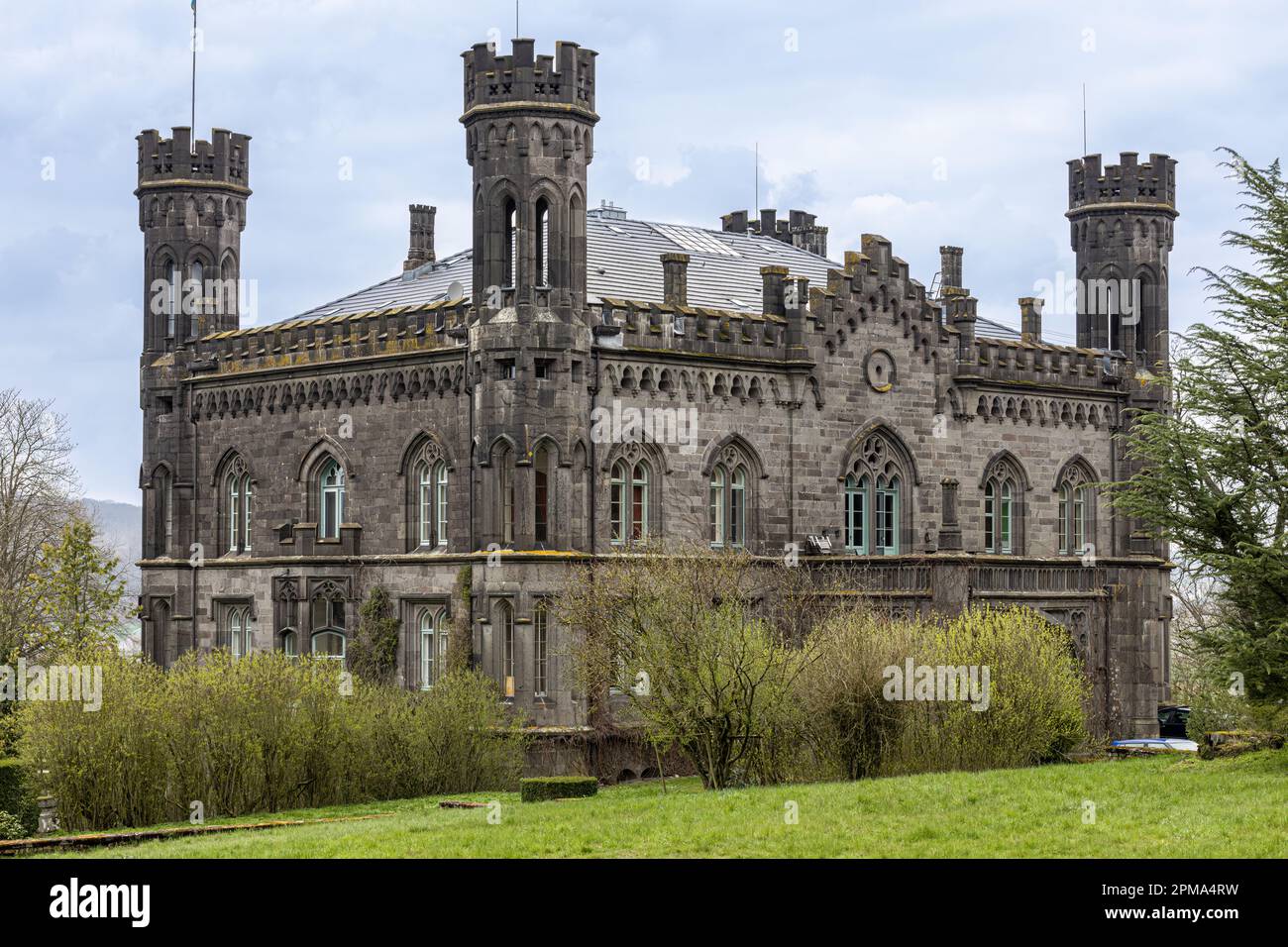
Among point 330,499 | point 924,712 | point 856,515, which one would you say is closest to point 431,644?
point 330,499

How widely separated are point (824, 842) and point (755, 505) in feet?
75.8

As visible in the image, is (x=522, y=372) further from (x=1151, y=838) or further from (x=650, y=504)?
(x=1151, y=838)

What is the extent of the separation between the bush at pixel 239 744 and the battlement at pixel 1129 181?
85.7 feet

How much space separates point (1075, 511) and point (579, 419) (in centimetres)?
1643

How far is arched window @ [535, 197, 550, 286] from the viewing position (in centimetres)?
4378

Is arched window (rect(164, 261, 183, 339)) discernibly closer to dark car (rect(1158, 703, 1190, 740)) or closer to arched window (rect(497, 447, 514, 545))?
arched window (rect(497, 447, 514, 545))

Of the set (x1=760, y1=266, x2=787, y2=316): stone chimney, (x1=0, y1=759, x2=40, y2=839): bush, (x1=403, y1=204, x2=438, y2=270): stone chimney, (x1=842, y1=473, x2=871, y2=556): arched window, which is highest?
(x1=403, y1=204, x2=438, y2=270): stone chimney

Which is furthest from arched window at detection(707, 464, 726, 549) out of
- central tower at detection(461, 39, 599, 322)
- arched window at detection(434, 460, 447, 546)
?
arched window at detection(434, 460, 447, 546)

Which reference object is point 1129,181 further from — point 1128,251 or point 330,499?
point 330,499

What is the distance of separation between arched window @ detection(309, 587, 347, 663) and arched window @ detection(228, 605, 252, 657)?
294 centimetres

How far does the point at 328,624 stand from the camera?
47.4 meters

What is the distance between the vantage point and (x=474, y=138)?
44.4m
